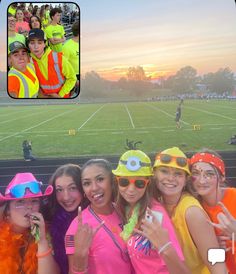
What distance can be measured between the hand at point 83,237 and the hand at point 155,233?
233mm

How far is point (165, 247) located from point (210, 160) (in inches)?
17.0

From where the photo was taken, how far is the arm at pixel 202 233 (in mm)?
2686

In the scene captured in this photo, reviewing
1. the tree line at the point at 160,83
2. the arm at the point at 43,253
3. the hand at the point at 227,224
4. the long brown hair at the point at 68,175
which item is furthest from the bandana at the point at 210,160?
the arm at the point at 43,253

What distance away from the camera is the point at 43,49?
2.67 metres

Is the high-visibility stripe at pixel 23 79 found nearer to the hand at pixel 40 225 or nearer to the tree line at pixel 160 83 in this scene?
the tree line at pixel 160 83

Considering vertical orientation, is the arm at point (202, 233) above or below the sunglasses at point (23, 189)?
below

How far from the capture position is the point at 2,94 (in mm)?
2703

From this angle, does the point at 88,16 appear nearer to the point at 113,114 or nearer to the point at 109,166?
the point at 113,114

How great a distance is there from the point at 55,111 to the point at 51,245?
0.63 m

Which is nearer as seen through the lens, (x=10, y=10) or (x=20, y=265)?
(x=10, y=10)

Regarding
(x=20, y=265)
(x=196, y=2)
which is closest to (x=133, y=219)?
(x=20, y=265)

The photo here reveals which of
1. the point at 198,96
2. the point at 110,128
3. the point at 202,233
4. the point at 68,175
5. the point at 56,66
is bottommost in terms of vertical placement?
the point at 202,233

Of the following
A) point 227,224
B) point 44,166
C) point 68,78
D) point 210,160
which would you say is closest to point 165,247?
point 227,224

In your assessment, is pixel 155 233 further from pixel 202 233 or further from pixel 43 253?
pixel 43 253
